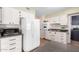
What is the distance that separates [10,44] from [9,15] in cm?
95

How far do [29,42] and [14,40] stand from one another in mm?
765

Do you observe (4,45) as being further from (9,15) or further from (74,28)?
(74,28)

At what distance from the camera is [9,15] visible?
2.82 m

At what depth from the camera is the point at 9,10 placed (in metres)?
2.79

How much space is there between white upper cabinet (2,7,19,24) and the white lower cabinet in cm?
57

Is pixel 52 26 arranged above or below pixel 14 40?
above

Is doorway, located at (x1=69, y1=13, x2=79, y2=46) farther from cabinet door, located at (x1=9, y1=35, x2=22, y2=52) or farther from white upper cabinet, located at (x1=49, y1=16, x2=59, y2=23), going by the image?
cabinet door, located at (x1=9, y1=35, x2=22, y2=52)

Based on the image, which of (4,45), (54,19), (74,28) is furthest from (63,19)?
(4,45)

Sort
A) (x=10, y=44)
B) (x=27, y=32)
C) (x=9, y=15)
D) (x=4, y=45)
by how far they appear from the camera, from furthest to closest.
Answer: (x=27, y=32)
(x=9, y=15)
(x=10, y=44)
(x=4, y=45)

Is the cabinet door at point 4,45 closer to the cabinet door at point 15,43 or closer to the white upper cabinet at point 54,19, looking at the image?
the cabinet door at point 15,43

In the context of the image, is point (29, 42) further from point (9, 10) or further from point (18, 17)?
point (9, 10)

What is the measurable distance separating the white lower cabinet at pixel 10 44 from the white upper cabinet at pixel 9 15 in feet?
1.88
